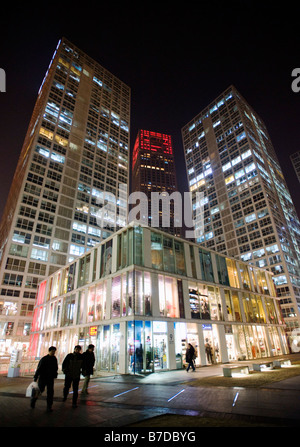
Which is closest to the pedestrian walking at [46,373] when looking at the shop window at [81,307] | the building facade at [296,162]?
the shop window at [81,307]

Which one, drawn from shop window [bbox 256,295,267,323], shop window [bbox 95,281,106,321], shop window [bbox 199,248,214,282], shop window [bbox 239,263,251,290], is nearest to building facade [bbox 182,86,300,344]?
shop window [bbox 256,295,267,323]

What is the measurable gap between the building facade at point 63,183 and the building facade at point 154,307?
58.5 feet

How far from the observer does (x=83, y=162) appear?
6838 cm

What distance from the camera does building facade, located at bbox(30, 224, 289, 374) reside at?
19547mm

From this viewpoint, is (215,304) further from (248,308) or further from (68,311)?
(68,311)

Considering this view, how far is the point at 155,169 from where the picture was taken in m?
152

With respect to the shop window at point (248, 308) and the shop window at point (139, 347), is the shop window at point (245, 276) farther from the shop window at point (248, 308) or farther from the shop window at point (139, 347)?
the shop window at point (139, 347)

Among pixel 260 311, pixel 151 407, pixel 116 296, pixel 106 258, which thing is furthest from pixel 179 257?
pixel 151 407

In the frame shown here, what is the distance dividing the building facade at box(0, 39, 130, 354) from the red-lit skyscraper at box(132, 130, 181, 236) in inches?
2275

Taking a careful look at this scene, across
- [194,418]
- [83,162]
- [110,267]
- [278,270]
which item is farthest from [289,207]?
[194,418]

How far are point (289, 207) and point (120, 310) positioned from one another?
297 feet

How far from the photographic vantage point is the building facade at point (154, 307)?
1955 centimetres

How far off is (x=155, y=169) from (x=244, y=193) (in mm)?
80893
